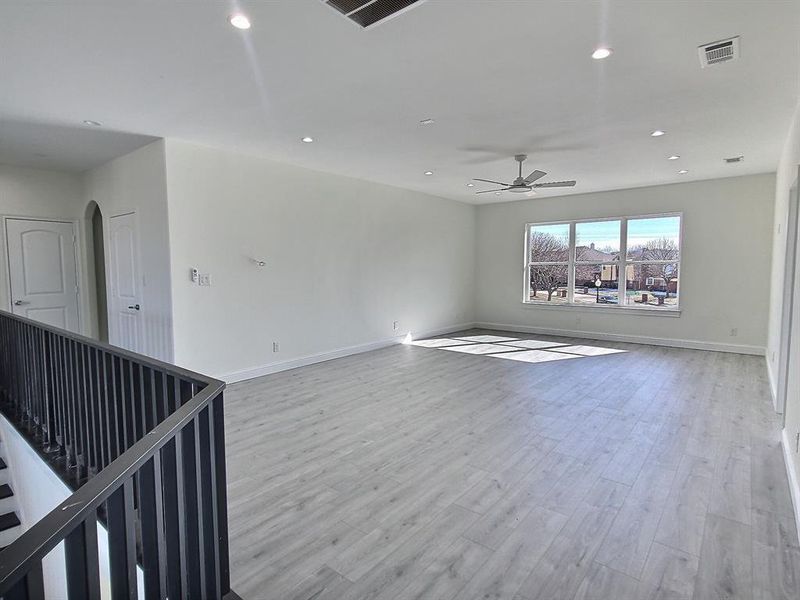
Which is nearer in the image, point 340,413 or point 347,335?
point 340,413

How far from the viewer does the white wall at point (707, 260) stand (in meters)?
6.38

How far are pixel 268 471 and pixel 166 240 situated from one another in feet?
9.43

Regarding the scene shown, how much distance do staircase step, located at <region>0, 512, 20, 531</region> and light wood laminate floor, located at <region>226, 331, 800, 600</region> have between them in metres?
2.07

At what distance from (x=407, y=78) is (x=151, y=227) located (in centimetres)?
334

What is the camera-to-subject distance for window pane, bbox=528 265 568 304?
27.6 ft

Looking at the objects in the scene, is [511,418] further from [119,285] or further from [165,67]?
[119,285]

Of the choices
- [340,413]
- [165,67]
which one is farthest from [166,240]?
[340,413]

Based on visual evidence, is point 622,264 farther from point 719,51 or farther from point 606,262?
point 719,51

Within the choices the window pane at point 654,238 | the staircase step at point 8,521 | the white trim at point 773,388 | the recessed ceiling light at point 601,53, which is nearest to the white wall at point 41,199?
the staircase step at point 8,521

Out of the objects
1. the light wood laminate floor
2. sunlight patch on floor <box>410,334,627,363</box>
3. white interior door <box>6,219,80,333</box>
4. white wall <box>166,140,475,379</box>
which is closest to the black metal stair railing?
the light wood laminate floor

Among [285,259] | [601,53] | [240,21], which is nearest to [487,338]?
[285,259]

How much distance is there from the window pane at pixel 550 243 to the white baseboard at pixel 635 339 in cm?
142

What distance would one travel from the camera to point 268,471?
113 inches

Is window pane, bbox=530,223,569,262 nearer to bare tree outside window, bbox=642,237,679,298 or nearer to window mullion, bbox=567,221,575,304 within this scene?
window mullion, bbox=567,221,575,304
